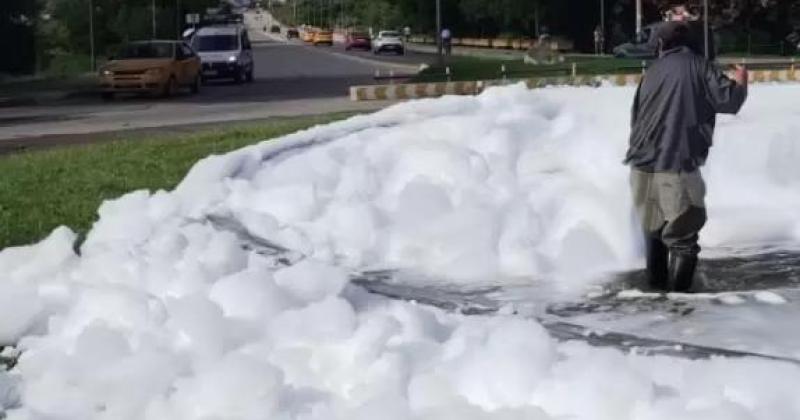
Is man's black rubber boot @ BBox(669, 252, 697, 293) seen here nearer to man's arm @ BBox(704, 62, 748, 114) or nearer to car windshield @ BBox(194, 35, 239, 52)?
man's arm @ BBox(704, 62, 748, 114)

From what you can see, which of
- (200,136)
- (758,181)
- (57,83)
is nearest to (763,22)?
(57,83)

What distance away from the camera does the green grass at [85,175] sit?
10078mm

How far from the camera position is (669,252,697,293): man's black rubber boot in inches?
309

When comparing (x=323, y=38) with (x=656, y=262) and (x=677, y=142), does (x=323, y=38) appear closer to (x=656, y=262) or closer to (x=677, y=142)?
(x=656, y=262)

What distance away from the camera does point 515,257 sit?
28.8 feet

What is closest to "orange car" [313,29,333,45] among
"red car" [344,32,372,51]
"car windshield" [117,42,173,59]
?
"red car" [344,32,372,51]

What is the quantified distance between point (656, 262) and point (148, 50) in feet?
96.8

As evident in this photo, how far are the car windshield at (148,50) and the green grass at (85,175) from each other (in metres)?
19.3

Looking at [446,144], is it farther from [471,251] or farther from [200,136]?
[200,136]

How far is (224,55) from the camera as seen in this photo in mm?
43500

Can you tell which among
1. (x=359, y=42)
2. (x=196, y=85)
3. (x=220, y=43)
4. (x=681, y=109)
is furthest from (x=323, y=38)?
(x=681, y=109)

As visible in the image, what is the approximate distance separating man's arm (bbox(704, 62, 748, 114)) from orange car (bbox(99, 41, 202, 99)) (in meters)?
28.1

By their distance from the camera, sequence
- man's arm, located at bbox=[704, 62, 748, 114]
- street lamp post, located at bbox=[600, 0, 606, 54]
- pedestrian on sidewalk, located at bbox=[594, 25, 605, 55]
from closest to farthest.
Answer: man's arm, located at bbox=[704, 62, 748, 114] < pedestrian on sidewalk, located at bbox=[594, 25, 605, 55] < street lamp post, located at bbox=[600, 0, 606, 54]

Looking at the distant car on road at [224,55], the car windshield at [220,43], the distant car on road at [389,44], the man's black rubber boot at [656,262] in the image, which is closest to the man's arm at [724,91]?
the man's black rubber boot at [656,262]
